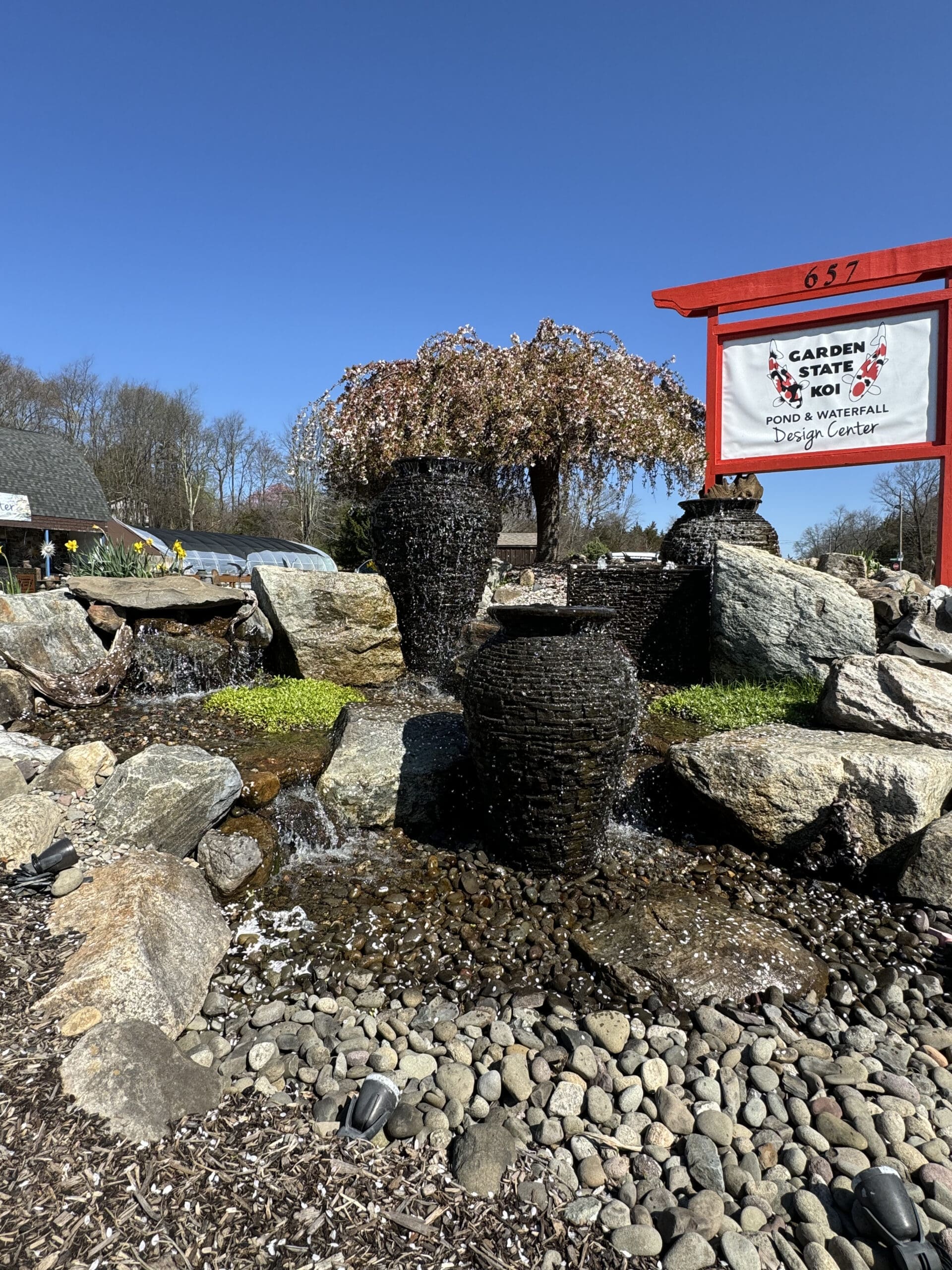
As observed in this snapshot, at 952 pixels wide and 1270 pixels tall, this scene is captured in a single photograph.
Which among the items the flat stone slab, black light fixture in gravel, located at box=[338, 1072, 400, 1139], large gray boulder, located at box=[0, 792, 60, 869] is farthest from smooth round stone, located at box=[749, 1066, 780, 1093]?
large gray boulder, located at box=[0, 792, 60, 869]

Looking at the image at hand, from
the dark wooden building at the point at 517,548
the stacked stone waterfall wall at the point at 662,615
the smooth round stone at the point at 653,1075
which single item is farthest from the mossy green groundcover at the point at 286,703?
the dark wooden building at the point at 517,548

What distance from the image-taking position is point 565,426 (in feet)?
35.9

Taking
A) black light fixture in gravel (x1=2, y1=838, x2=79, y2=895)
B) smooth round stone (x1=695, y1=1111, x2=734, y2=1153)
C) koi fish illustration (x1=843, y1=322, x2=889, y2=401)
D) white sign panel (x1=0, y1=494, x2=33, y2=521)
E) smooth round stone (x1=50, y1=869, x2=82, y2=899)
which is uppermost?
koi fish illustration (x1=843, y1=322, x2=889, y2=401)

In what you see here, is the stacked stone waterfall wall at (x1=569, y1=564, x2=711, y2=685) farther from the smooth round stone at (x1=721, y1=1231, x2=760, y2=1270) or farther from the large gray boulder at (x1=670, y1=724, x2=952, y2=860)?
the smooth round stone at (x1=721, y1=1231, x2=760, y2=1270)

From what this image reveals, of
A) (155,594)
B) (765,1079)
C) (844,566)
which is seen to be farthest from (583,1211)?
(844,566)

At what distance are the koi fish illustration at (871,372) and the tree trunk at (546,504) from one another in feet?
14.7

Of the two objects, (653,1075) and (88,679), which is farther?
(88,679)

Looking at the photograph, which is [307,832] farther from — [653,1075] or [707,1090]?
[707,1090]

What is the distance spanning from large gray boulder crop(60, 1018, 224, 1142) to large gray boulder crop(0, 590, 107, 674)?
4200mm

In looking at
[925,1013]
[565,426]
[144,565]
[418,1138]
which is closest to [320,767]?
[418,1138]

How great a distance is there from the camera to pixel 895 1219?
1.64m

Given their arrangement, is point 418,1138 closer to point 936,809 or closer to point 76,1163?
point 76,1163

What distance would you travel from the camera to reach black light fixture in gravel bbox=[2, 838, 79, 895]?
107 inches

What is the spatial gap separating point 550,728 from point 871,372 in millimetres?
8091
